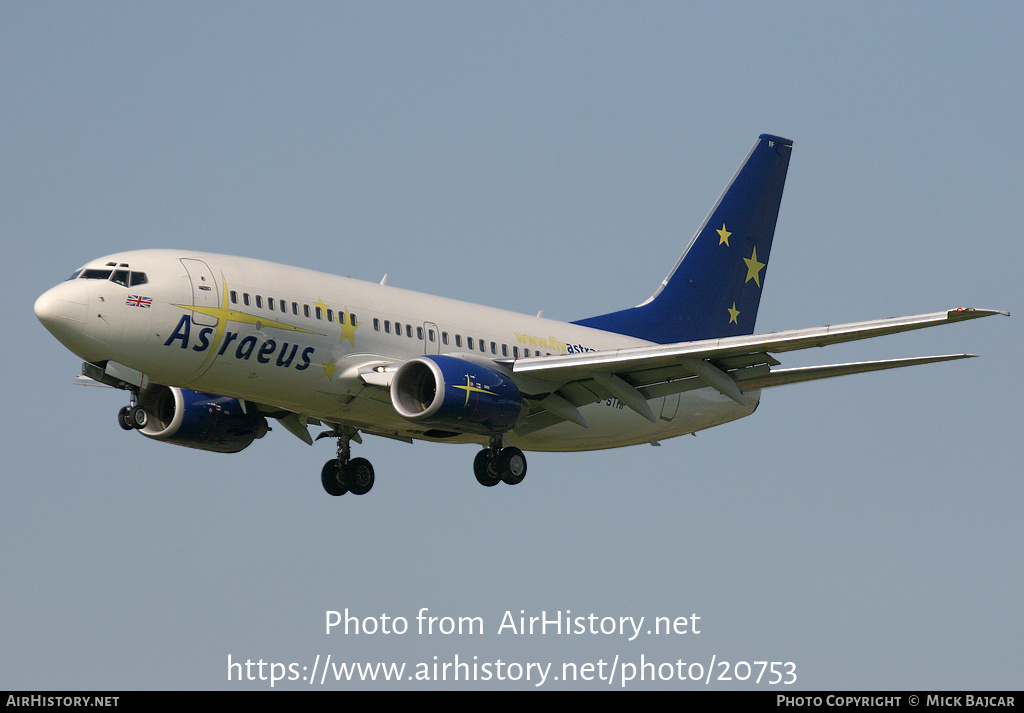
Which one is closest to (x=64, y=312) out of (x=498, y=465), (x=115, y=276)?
(x=115, y=276)

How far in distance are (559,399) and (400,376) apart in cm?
512

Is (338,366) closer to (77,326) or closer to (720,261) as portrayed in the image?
(77,326)

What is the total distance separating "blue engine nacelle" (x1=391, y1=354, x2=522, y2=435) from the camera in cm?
3319

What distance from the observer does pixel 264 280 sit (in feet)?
109

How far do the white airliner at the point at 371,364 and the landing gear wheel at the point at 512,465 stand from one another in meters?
0.04

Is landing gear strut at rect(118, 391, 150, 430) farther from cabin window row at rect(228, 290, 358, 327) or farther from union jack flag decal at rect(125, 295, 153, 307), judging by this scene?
cabin window row at rect(228, 290, 358, 327)

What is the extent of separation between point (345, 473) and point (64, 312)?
11.3 metres

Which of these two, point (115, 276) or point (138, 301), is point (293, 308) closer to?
point (138, 301)

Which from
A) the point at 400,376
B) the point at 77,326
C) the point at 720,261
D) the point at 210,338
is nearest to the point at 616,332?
the point at 720,261

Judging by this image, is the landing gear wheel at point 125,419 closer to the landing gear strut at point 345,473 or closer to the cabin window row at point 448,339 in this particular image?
the cabin window row at point 448,339

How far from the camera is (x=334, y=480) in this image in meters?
39.9

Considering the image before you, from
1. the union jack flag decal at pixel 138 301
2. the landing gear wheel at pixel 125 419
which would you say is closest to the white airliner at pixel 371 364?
the union jack flag decal at pixel 138 301

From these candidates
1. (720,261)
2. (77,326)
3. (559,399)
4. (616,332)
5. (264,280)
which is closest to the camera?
(77,326)

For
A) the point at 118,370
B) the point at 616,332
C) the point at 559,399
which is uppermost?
the point at 616,332
